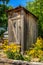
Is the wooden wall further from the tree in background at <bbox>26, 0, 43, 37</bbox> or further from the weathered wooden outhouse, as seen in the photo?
the tree in background at <bbox>26, 0, 43, 37</bbox>

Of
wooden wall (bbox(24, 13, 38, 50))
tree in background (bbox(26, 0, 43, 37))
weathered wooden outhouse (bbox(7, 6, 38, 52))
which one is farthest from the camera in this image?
tree in background (bbox(26, 0, 43, 37))

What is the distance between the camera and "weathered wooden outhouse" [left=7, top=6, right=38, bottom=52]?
991 cm

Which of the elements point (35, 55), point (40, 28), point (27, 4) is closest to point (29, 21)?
point (35, 55)

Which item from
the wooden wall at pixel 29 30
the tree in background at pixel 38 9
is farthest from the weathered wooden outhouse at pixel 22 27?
the tree in background at pixel 38 9

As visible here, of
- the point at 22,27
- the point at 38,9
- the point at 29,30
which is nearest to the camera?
the point at 22,27

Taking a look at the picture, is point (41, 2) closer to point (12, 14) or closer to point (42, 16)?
point (42, 16)

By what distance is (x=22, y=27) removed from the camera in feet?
32.4

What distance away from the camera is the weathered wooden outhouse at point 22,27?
991 cm

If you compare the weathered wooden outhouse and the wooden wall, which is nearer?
the weathered wooden outhouse

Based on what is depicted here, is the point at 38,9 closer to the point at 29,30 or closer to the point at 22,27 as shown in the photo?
the point at 29,30

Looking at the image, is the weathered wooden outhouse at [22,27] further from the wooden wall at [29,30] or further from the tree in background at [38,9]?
the tree in background at [38,9]

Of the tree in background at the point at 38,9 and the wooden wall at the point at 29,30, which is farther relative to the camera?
the tree in background at the point at 38,9

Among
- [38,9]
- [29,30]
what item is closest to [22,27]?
[29,30]

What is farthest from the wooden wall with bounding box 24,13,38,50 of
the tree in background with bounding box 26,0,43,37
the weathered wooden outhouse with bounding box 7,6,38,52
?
the tree in background with bounding box 26,0,43,37
